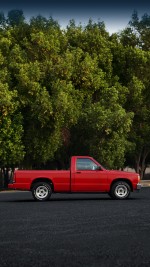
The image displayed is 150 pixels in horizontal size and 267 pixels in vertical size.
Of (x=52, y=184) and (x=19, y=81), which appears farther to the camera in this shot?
(x=19, y=81)

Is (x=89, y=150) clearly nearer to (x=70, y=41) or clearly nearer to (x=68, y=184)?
(x=70, y=41)

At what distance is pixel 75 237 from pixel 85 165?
36.2 feet

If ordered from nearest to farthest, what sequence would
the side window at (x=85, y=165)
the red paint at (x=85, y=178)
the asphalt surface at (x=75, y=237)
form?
the asphalt surface at (x=75, y=237) → the red paint at (x=85, y=178) → the side window at (x=85, y=165)

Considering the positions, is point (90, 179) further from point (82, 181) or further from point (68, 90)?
point (68, 90)

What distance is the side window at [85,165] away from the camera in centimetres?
2193

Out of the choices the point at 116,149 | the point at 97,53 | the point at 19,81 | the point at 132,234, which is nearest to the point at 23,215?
the point at 132,234

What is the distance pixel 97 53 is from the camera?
41688mm

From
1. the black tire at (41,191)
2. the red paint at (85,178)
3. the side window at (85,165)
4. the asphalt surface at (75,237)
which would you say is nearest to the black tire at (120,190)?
the red paint at (85,178)

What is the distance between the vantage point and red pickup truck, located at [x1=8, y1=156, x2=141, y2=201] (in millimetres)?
21513

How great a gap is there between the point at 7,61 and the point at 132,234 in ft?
90.7

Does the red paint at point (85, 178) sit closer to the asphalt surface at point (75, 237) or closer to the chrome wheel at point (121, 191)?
the chrome wheel at point (121, 191)

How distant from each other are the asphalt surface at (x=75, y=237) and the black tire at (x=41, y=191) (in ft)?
13.0

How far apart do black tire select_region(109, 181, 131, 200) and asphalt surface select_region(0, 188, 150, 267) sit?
4649mm

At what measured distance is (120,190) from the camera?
871 inches
